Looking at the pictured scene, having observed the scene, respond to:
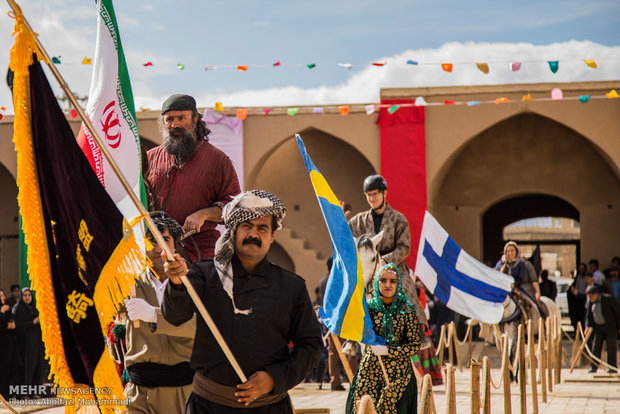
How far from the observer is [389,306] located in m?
6.87

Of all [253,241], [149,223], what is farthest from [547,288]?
[149,223]

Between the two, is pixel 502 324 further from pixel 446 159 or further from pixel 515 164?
pixel 515 164

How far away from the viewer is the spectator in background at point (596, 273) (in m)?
18.0

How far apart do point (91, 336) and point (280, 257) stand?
19.1 m

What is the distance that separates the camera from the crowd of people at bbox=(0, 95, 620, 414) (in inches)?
149

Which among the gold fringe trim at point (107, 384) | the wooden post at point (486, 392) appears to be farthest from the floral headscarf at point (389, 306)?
the gold fringe trim at point (107, 384)

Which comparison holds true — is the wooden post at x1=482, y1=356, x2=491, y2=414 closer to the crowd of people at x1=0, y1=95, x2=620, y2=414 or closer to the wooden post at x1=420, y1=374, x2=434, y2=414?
the crowd of people at x1=0, y1=95, x2=620, y2=414

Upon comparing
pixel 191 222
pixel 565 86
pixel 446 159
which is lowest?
pixel 191 222

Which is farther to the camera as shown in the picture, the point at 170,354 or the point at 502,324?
the point at 502,324

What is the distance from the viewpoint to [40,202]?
3838 millimetres

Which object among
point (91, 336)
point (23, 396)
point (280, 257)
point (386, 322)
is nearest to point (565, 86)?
Answer: point (280, 257)

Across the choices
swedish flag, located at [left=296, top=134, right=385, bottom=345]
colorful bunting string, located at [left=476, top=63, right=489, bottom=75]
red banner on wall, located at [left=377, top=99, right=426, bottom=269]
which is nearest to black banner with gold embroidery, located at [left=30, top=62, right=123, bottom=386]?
swedish flag, located at [left=296, top=134, right=385, bottom=345]

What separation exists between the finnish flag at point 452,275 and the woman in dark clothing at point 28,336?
583 centimetres

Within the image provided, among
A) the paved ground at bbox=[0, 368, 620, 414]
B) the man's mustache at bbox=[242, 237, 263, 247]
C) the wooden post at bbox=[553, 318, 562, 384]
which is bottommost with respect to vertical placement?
the paved ground at bbox=[0, 368, 620, 414]
